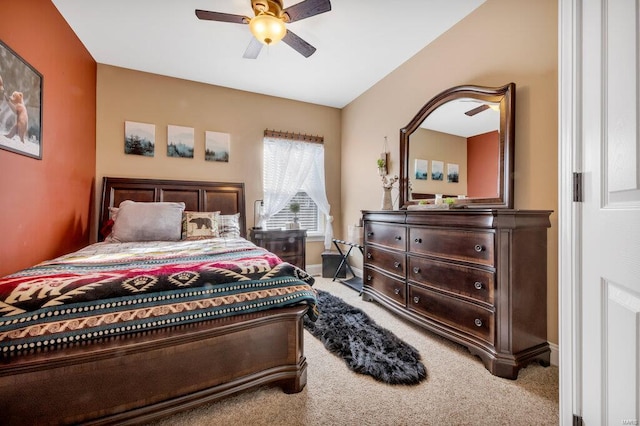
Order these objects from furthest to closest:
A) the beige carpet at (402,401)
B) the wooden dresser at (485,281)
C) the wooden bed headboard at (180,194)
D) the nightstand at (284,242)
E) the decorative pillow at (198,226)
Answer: the nightstand at (284,242), the wooden bed headboard at (180,194), the decorative pillow at (198,226), the wooden dresser at (485,281), the beige carpet at (402,401)

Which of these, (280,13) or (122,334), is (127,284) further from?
(280,13)

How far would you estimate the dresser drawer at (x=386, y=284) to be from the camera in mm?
2517

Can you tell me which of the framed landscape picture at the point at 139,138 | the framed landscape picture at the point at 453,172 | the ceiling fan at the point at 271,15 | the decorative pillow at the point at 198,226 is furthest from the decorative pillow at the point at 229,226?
the framed landscape picture at the point at 453,172

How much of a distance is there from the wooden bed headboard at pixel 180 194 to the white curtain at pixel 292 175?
1.50 ft

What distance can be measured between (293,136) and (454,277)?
3.14 metres

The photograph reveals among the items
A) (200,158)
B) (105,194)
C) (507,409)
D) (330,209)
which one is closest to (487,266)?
(507,409)

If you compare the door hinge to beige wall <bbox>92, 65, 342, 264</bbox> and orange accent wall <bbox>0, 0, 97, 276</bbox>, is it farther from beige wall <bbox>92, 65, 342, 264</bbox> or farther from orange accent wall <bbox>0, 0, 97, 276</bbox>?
beige wall <bbox>92, 65, 342, 264</bbox>

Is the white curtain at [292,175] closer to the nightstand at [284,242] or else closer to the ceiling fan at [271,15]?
the nightstand at [284,242]

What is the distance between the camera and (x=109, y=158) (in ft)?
10.9

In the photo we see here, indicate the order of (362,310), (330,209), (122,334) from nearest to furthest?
1. (122,334)
2. (362,310)
3. (330,209)

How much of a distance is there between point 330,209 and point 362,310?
2.16 metres

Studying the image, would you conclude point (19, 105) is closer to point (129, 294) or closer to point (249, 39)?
point (129, 294)

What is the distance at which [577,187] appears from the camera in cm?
94

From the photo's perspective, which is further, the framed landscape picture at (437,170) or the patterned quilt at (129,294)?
the framed landscape picture at (437,170)
